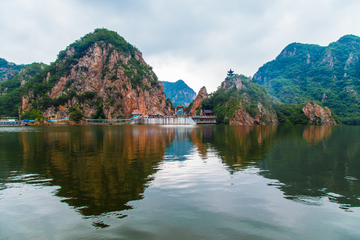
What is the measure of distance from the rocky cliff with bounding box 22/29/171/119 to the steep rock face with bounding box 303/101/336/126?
9363 centimetres

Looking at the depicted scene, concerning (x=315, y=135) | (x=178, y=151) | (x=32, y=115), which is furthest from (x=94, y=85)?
(x=178, y=151)

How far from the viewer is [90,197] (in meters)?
7.34

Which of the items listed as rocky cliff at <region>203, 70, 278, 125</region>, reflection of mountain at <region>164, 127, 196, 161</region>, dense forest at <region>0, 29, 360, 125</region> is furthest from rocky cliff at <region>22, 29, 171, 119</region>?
reflection of mountain at <region>164, 127, 196, 161</region>

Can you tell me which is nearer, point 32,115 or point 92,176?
point 92,176

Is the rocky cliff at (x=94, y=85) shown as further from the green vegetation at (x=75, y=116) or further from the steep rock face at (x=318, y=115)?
the steep rock face at (x=318, y=115)

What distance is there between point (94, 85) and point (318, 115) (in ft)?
449

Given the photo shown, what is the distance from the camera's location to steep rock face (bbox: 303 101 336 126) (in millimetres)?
116144

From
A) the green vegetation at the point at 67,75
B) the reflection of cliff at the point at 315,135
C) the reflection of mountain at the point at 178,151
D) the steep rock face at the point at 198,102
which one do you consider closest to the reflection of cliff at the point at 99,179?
the reflection of mountain at the point at 178,151

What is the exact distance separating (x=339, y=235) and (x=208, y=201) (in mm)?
3706

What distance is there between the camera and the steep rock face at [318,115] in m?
116

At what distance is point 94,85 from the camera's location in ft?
407

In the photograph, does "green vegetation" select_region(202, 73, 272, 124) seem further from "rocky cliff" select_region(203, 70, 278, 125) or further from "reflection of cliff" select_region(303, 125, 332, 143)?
"reflection of cliff" select_region(303, 125, 332, 143)

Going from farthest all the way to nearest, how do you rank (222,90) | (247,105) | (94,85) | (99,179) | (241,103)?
1. (222,90)
2. (241,103)
3. (247,105)
4. (94,85)
5. (99,179)

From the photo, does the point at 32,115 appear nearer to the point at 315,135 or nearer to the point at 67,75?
the point at 67,75
